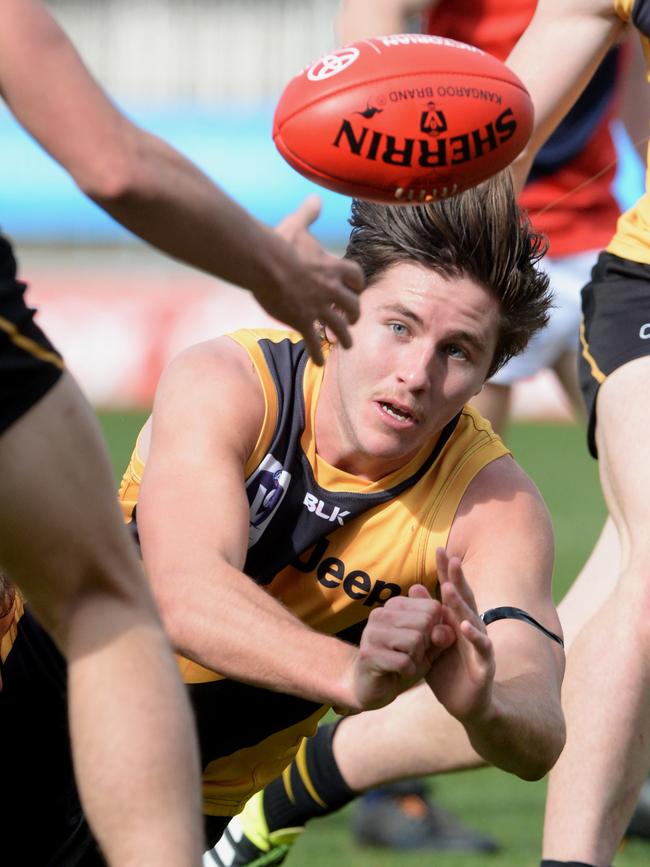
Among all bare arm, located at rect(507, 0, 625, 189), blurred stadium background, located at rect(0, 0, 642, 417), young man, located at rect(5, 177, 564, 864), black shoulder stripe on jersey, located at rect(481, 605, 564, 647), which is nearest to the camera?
young man, located at rect(5, 177, 564, 864)

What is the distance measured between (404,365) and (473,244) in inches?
12.8

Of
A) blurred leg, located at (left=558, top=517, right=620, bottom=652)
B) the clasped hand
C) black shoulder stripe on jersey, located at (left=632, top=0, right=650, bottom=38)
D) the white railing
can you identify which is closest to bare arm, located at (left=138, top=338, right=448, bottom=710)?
the clasped hand

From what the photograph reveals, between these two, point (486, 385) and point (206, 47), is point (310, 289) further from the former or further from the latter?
point (206, 47)

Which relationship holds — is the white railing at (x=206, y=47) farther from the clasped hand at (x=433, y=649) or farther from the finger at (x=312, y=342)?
the finger at (x=312, y=342)

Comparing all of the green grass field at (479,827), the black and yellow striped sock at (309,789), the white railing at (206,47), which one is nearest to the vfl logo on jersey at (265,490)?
the black and yellow striped sock at (309,789)

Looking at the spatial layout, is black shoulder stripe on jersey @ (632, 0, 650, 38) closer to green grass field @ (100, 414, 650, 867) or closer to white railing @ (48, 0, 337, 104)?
green grass field @ (100, 414, 650, 867)

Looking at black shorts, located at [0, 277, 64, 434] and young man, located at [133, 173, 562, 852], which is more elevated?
black shorts, located at [0, 277, 64, 434]

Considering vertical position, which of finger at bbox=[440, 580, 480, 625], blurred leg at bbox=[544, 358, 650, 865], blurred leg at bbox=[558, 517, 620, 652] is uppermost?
finger at bbox=[440, 580, 480, 625]

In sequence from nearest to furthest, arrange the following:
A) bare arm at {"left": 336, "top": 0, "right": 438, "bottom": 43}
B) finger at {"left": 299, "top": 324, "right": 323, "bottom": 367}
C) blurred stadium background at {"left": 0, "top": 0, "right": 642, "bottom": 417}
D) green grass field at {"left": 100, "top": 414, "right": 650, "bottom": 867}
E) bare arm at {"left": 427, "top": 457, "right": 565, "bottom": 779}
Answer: finger at {"left": 299, "top": 324, "right": 323, "bottom": 367}, bare arm at {"left": 427, "top": 457, "right": 565, "bottom": 779}, green grass field at {"left": 100, "top": 414, "right": 650, "bottom": 867}, bare arm at {"left": 336, "top": 0, "right": 438, "bottom": 43}, blurred stadium background at {"left": 0, "top": 0, "right": 642, "bottom": 417}

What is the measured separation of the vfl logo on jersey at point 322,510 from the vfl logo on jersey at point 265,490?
54 mm

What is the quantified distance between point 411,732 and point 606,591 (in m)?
0.62

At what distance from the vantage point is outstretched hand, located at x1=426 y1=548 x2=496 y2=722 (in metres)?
2.80

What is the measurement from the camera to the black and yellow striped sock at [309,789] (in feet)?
13.8

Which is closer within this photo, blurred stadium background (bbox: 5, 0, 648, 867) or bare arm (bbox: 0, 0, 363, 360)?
bare arm (bbox: 0, 0, 363, 360)
